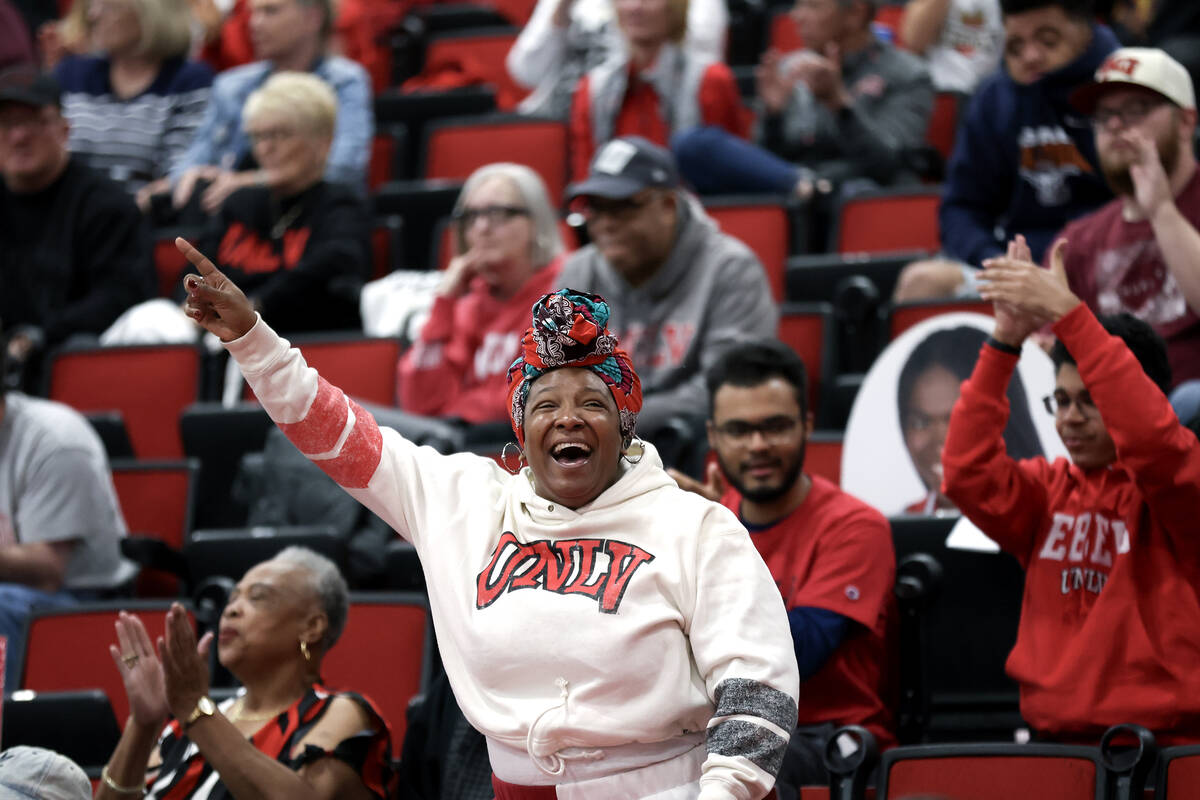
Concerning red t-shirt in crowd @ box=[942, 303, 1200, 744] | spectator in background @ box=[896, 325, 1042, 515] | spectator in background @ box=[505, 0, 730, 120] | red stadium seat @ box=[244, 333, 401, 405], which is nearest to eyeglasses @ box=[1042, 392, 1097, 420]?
red t-shirt in crowd @ box=[942, 303, 1200, 744]

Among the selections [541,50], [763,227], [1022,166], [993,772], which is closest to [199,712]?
[993,772]

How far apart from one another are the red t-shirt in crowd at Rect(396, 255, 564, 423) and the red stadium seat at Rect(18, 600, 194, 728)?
1168 millimetres

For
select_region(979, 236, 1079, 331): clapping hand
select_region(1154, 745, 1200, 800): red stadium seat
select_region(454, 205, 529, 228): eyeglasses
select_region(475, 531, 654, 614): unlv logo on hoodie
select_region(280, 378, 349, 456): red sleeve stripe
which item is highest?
select_region(979, 236, 1079, 331): clapping hand

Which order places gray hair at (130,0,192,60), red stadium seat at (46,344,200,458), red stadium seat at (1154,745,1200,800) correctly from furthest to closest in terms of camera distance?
1. gray hair at (130,0,192,60)
2. red stadium seat at (46,344,200,458)
3. red stadium seat at (1154,745,1200,800)

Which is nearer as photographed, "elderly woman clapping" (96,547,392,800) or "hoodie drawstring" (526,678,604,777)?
"hoodie drawstring" (526,678,604,777)

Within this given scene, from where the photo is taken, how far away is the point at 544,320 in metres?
2.77

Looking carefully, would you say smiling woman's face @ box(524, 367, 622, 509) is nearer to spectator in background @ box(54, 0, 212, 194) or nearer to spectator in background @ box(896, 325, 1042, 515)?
spectator in background @ box(896, 325, 1042, 515)

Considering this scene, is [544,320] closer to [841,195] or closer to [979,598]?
[979,598]

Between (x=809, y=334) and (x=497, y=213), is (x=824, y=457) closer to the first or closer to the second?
(x=809, y=334)

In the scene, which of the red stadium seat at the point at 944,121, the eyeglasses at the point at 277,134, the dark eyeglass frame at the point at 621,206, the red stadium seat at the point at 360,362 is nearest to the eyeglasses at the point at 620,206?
the dark eyeglass frame at the point at 621,206

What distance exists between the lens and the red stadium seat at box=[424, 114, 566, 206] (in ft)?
22.7

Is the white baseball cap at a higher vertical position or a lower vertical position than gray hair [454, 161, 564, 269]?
higher

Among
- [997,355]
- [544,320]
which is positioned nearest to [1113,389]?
[997,355]

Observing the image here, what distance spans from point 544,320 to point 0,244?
3.99 meters
